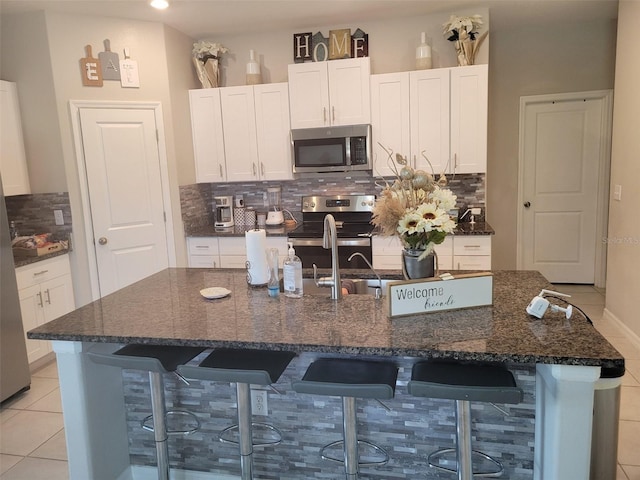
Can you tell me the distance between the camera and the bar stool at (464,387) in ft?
4.60

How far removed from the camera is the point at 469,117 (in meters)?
3.79

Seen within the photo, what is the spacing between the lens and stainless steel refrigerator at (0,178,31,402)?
2.95 metres

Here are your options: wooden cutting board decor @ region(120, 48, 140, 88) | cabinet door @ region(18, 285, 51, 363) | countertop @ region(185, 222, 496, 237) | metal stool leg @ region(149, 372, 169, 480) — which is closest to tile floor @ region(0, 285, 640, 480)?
cabinet door @ region(18, 285, 51, 363)

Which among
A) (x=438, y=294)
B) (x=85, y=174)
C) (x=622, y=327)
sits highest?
(x=85, y=174)

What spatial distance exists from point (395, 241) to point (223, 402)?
87.0 inches

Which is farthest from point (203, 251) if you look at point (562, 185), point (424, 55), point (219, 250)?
point (562, 185)

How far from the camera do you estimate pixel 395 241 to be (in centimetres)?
387

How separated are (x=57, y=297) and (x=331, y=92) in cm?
281

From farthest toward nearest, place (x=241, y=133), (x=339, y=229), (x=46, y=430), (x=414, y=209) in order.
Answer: (x=241, y=133), (x=339, y=229), (x=46, y=430), (x=414, y=209)

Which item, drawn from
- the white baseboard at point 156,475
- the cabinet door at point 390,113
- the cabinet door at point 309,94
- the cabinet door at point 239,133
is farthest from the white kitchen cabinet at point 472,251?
the white baseboard at point 156,475

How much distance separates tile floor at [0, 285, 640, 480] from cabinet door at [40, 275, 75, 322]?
1.40 feet

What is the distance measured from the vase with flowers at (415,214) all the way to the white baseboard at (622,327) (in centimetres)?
256

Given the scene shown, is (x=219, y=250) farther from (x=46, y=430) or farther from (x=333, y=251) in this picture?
(x=333, y=251)

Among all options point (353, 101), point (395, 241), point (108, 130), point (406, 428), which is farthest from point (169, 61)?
point (406, 428)
